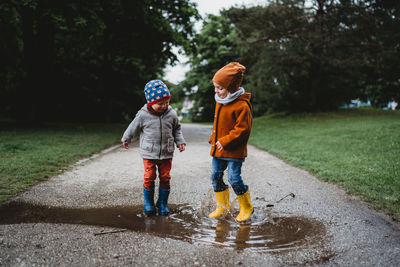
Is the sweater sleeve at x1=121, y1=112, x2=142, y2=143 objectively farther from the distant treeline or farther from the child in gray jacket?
the distant treeline

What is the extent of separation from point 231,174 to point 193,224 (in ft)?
2.30

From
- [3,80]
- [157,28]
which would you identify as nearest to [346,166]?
[157,28]

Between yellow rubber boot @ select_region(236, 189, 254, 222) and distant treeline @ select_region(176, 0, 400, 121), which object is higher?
distant treeline @ select_region(176, 0, 400, 121)

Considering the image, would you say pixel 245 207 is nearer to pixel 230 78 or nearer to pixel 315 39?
pixel 230 78

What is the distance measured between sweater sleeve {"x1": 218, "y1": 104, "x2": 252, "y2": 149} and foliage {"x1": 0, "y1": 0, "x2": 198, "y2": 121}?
9078 mm

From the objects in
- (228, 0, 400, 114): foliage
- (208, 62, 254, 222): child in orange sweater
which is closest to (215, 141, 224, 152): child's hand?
(208, 62, 254, 222): child in orange sweater

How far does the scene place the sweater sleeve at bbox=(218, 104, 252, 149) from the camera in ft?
12.1

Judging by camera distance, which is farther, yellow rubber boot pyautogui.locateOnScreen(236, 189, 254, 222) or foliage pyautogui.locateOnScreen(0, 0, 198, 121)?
foliage pyautogui.locateOnScreen(0, 0, 198, 121)

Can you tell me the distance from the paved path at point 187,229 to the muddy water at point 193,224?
1cm

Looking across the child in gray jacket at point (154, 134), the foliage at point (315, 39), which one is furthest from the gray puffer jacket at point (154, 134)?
the foliage at point (315, 39)

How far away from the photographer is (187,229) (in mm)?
3584

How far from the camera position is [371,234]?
343 centimetres

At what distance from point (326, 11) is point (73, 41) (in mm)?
14739

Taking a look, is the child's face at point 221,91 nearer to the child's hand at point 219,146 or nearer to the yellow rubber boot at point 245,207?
the child's hand at point 219,146
